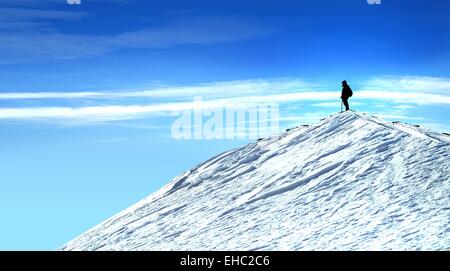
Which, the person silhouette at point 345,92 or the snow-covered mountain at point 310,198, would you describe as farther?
the person silhouette at point 345,92

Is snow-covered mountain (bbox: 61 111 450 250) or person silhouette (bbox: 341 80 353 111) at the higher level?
person silhouette (bbox: 341 80 353 111)

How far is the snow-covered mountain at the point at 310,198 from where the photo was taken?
14734 mm

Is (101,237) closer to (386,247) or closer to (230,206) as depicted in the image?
(230,206)

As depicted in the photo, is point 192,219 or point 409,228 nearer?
point 409,228

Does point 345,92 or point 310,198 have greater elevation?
point 345,92

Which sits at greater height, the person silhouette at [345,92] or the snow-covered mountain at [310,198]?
the person silhouette at [345,92]

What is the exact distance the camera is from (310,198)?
60.7ft

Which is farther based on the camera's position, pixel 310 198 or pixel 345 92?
pixel 345 92

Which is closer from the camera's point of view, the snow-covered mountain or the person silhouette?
the snow-covered mountain

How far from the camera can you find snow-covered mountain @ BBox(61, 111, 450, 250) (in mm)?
14734

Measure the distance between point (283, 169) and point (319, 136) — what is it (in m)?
3.40
